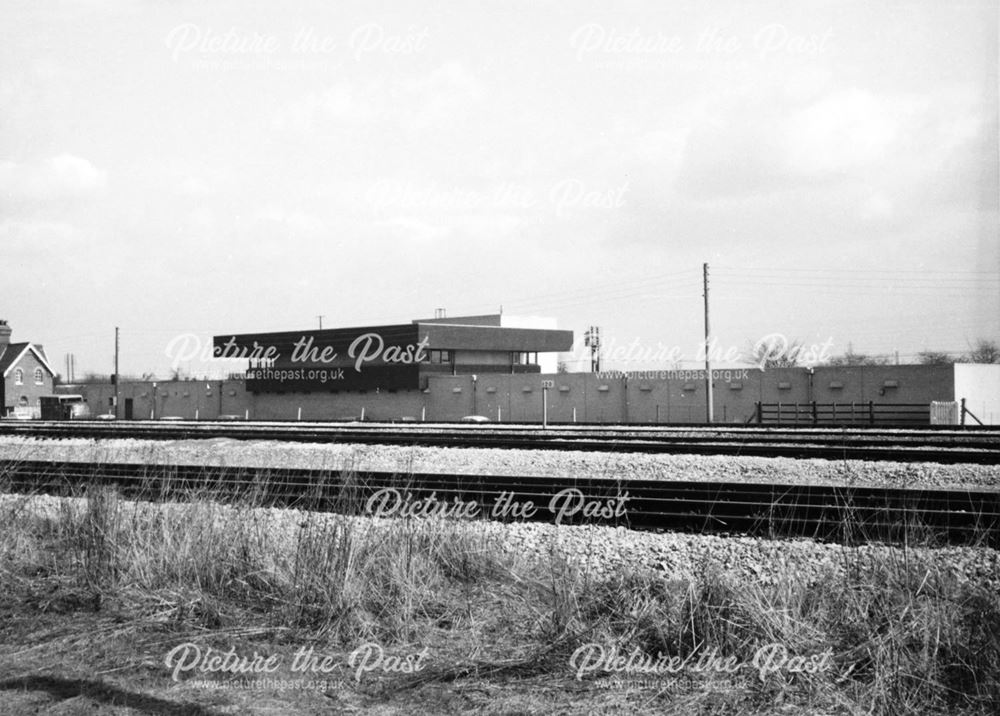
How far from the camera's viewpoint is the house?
244 feet

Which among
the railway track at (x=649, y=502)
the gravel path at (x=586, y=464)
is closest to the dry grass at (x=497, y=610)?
the railway track at (x=649, y=502)

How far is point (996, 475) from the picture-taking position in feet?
52.4

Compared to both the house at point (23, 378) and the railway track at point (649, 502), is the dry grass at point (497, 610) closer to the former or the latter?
the railway track at point (649, 502)

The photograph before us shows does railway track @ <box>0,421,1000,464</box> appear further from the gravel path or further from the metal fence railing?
the metal fence railing

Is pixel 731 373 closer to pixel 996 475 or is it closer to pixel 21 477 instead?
pixel 996 475

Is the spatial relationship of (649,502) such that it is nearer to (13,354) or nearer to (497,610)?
(497,610)

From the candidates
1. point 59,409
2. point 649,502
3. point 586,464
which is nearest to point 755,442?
point 586,464

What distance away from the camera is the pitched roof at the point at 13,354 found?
2926 inches

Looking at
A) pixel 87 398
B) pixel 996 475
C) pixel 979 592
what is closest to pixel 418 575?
pixel 979 592

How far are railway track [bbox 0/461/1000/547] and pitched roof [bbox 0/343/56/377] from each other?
224 ft

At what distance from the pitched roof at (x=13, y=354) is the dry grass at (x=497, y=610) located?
75.2m

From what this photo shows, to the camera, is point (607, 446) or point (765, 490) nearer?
point (765, 490)

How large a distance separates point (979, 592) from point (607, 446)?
17611mm

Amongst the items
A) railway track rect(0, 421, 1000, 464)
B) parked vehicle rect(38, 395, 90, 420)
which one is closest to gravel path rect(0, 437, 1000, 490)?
railway track rect(0, 421, 1000, 464)
